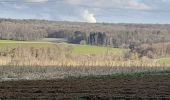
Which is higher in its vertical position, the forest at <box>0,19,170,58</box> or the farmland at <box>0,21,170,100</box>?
the farmland at <box>0,21,170,100</box>

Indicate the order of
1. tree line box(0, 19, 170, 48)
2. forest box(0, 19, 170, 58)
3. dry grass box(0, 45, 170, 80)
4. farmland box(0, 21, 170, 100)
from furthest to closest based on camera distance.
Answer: tree line box(0, 19, 170, 48)
forest box(0, 19, 170, 58)
dry grass box(0, 45, 170, 80)
farmland box(0, 21, 170, 100)

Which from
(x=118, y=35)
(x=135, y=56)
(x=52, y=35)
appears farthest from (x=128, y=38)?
(x=135, y=56)

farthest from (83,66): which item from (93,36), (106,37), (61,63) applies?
(93,36)

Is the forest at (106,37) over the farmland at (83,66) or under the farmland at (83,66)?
under

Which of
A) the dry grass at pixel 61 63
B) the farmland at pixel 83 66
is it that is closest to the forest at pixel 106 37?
the farmland at pixel 83 66

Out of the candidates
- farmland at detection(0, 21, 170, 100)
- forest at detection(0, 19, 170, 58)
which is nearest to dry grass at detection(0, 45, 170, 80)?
farmland at detection(0, 21, 170, 100)

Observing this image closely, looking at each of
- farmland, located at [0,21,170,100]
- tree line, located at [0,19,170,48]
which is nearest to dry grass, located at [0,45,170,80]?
farmland, located at [0,21,170,100]

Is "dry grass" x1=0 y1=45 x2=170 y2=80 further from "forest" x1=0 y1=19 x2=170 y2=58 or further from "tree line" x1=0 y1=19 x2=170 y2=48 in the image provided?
"tree line" x1=0 y1=19 x2=170 y2=48

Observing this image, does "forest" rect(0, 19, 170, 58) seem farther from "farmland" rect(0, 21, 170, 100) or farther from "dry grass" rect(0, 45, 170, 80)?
"dry grass" rect(0, 45, 170, 80)

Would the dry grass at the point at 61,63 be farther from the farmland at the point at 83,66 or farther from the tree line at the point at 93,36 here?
the tree line at the point at 93,36

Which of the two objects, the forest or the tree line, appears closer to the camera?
the forest

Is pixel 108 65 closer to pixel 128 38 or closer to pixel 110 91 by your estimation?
pixel 110 91

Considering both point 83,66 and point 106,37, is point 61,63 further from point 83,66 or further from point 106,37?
point 106,37

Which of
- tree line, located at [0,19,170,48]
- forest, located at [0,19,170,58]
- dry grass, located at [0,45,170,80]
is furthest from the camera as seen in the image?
tree line, located at [0,19,170,48]
